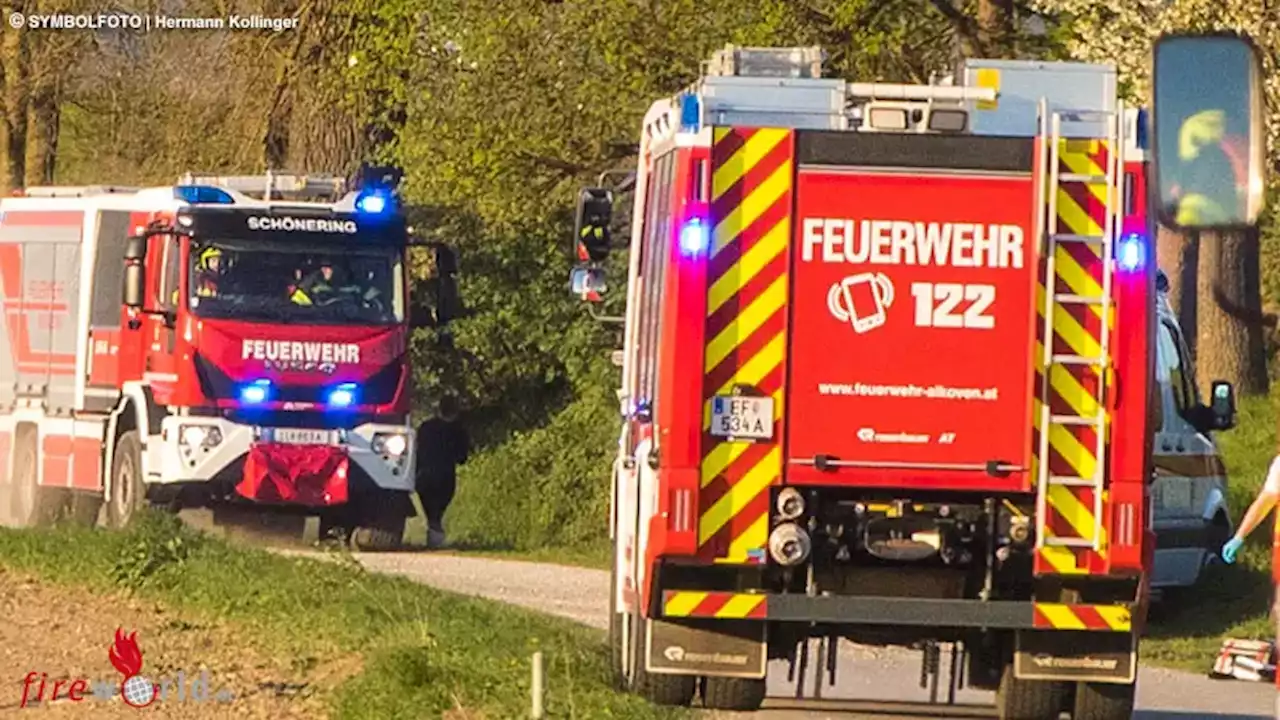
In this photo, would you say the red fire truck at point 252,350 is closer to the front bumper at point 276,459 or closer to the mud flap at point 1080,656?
the front bumper at point 276,459

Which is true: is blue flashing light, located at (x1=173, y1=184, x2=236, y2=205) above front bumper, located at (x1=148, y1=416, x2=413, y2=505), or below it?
above

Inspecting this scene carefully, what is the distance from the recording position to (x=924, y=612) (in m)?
10.7

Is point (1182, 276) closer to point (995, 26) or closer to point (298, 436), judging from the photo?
point (995, 26)

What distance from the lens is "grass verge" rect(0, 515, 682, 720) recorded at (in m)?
11.3

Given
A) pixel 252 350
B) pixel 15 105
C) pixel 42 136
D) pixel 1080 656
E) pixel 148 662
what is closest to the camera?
pixel 1080 656

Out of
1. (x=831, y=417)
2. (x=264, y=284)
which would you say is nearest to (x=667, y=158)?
(x=831, y=417)

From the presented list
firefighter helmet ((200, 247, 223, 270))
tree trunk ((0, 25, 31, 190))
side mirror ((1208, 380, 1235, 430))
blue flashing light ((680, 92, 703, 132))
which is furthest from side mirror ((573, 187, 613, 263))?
tree trunk ((0, 25, 31, 190))

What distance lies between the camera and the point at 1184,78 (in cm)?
352

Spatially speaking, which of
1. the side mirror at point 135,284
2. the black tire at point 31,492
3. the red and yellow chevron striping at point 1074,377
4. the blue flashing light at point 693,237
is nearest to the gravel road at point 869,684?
the red and yellow chevron striping at point 1074,377

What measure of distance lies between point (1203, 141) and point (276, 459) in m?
19.9

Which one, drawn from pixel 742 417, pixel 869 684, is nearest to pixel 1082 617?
pixel 742 417

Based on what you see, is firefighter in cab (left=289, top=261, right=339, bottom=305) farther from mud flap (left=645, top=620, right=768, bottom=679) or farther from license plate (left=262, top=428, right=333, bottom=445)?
mud flap (left=645, top=620, right=768, bottom=679)

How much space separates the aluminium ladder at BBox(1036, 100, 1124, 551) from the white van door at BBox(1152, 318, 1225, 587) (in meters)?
6.47

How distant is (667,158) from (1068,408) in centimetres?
201
